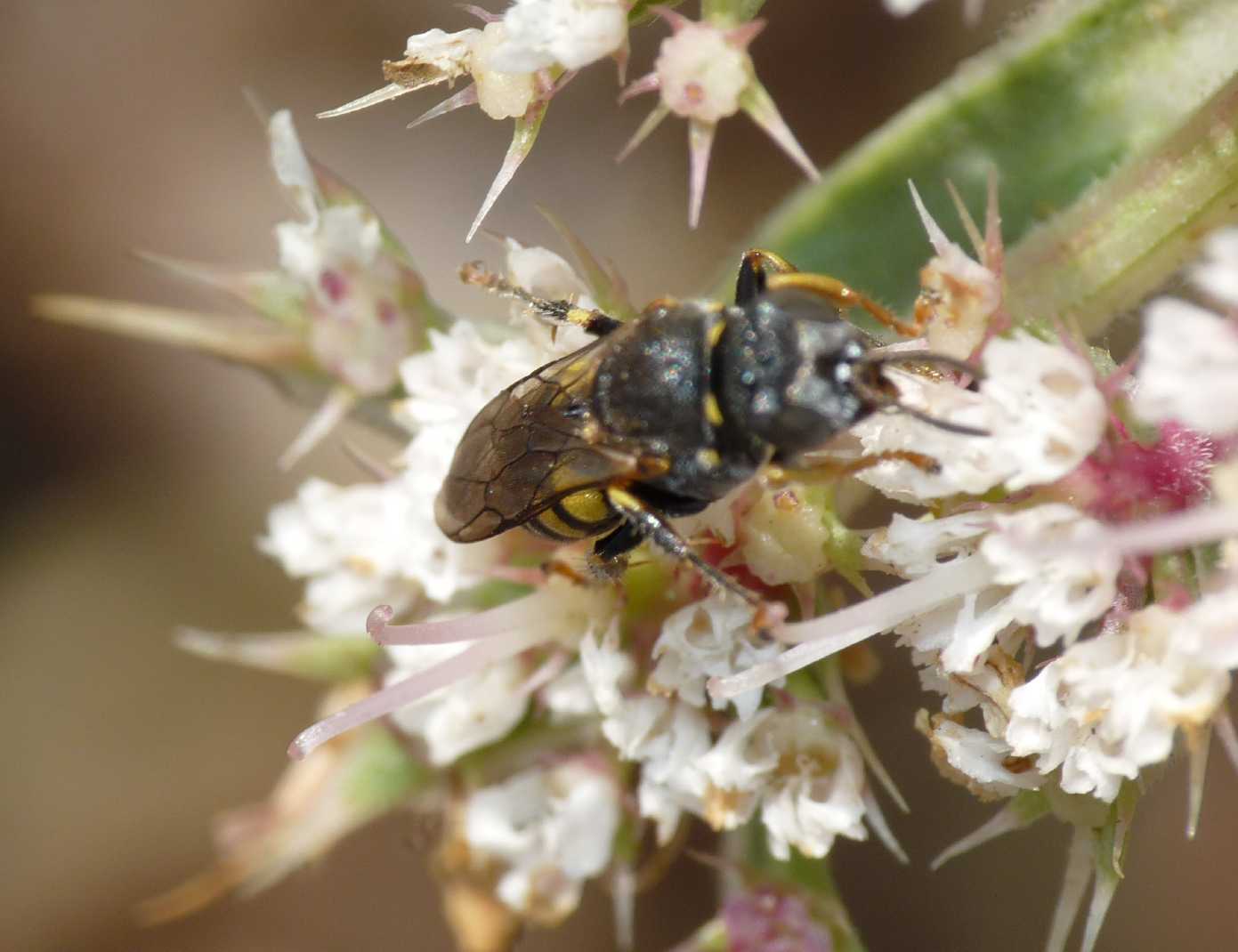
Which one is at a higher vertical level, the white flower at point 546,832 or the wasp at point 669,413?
the wasp at point 669,413

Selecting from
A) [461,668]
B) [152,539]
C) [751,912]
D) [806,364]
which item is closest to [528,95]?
[806,364]

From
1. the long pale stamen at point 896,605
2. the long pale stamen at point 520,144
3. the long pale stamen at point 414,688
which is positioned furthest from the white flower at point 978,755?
the long pale stamen at point 520,144

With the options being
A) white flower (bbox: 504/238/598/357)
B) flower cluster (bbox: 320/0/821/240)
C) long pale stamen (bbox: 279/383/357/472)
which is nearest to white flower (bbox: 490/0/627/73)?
flower cluster (bbox: 320/0/821/240)

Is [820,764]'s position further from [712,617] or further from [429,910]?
[429,910]

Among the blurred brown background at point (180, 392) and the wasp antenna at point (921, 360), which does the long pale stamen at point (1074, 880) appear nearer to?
the wasp antenna at point (921, 360)

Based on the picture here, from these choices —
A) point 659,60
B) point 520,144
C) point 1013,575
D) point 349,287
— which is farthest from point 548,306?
point 1013,575

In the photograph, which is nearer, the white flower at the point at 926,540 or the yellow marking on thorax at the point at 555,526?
the white flower at the point at 926,540

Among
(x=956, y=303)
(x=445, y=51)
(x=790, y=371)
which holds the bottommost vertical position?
(x=956, y=303)

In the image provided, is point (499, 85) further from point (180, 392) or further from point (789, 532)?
point (180, 392)
